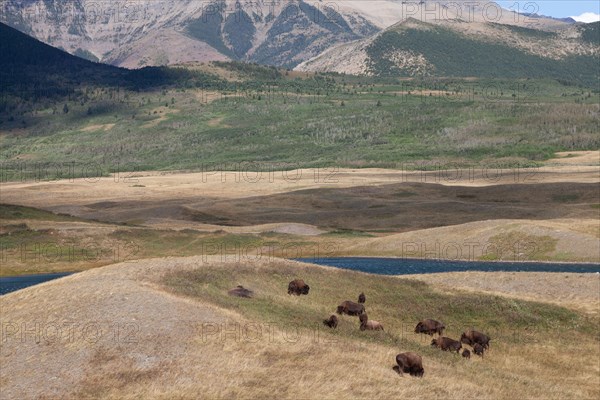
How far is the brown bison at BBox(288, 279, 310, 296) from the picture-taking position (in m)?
49.3

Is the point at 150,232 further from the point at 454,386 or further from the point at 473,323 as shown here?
the point at 454,386

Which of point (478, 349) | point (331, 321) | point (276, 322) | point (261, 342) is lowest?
point (478, 349)

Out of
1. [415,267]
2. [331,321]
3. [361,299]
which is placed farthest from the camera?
[415,267]

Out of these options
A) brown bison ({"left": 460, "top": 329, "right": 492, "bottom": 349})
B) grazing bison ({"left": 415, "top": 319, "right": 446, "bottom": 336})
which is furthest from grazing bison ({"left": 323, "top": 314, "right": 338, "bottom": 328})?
brown bison ({"left": 460, "top": 329, "right": 492, "bottom": 349})

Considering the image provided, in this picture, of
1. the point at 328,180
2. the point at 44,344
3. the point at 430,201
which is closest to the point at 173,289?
the point at 44,344

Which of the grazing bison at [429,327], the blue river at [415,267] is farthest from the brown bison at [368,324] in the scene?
the blue river at [415,267]

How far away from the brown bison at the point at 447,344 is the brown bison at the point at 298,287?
358 inches

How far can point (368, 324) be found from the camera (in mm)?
44094

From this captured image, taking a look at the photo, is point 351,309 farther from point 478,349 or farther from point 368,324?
point 478,349

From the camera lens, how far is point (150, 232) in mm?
105688

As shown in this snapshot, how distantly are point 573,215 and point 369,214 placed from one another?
3200 centimetres

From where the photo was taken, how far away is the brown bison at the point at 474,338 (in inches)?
1785

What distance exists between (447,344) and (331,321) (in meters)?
6.41

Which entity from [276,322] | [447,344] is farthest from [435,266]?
[276,322]
